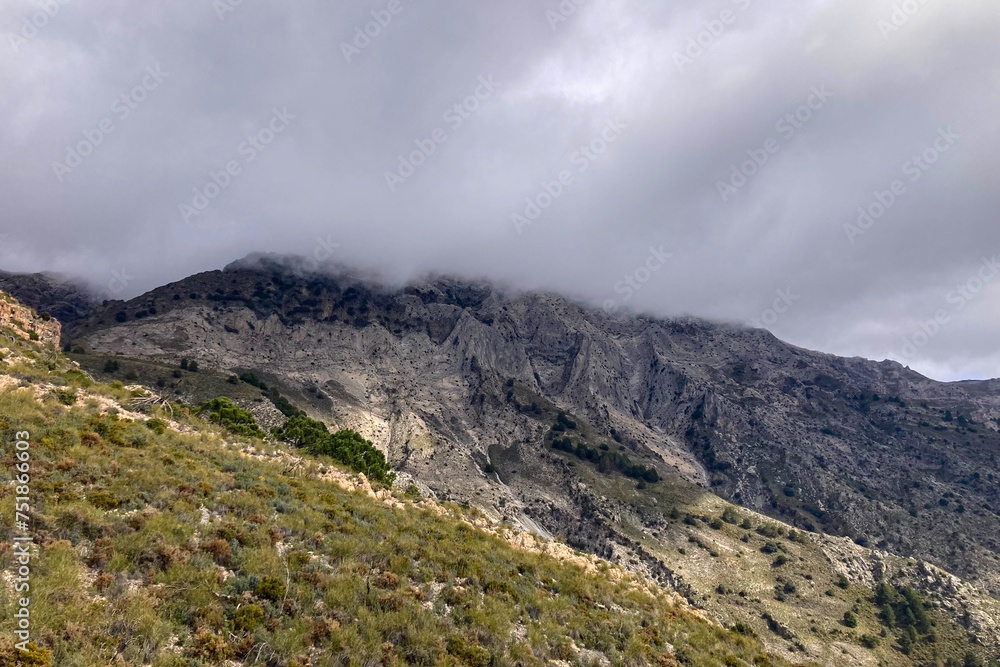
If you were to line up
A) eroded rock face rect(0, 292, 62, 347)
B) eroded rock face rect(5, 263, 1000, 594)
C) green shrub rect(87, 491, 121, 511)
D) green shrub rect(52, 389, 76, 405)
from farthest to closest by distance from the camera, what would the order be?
1. eroded rock face rect(5, 263, 1000, 594)
2. eroded rock face rect(0, 292, 62, 347)
3. green shrub rect(52, 389, 76, 405)
4. green shrub rect(87, 491, 121, 511)

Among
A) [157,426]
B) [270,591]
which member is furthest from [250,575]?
[157,426]

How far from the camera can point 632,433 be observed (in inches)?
6171

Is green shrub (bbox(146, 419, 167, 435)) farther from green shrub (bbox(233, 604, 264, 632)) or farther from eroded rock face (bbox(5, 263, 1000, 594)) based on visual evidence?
eroded rock face (bbox(5, 263, 1000, 594))

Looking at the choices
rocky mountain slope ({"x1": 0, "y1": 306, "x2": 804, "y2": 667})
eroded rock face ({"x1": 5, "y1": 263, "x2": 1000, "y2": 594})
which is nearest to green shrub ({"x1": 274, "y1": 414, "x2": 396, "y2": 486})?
rocky mountain slope ({"x1": 0, "y1": 306, "x2": 804, "y2": 667})

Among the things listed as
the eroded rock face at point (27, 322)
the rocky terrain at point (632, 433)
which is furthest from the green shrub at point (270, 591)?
the rocky terrain at point (632, 433)

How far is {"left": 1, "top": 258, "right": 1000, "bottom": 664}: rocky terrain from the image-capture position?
81.1 metres

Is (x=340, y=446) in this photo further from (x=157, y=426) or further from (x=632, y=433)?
(x=632, y=433)

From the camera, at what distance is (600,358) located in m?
198

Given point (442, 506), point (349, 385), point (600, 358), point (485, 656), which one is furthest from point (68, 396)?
point (600, 358)

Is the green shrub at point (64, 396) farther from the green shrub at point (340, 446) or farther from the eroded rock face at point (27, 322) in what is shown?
the green shrub at point (340, 446)

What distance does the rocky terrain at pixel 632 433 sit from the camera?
3191 inches

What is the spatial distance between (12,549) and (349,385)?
13190 cm

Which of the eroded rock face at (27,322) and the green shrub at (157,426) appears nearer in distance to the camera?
the green shrub at (157,426)

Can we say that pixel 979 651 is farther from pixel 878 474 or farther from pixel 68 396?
pixel 68 396
